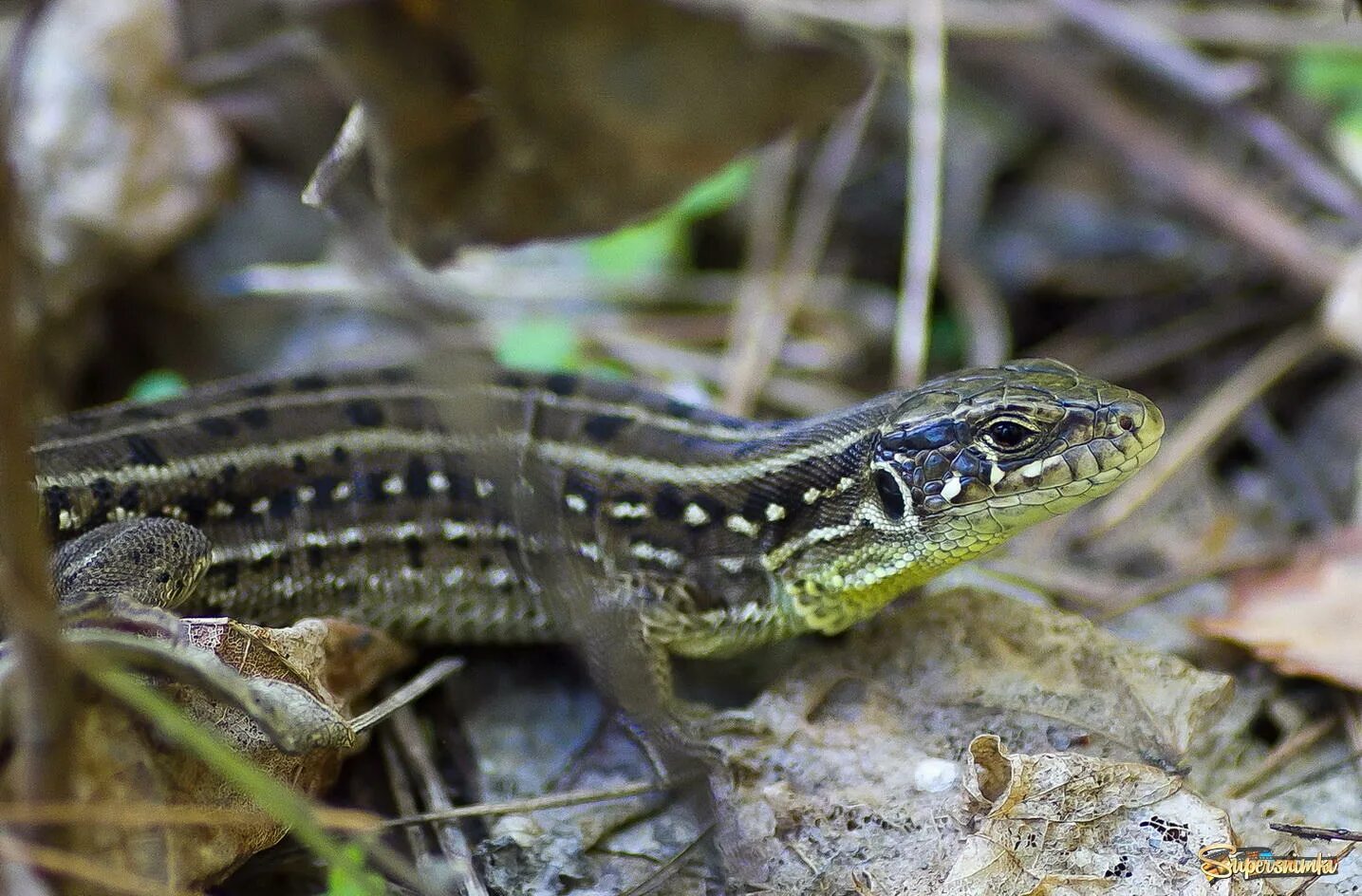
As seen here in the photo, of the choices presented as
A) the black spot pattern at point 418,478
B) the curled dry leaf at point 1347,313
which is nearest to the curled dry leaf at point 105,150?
the black spot pattern at point 418,478

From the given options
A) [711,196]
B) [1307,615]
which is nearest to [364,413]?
[711,196]

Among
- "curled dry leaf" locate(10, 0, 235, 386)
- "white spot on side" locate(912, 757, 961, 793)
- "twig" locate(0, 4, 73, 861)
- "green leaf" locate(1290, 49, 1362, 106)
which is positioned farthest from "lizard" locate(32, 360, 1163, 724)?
"green leaf" locate(1290, 49, 1362, 106)

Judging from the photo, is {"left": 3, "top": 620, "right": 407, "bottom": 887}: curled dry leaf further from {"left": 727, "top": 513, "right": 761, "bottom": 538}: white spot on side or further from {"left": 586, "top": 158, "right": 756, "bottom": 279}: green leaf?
{"left": 586, "top": 158, "right": 756, "bottom": 279}: green leaf

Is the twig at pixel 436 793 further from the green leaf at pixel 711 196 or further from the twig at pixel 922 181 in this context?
the green leaf at pixel 711 196

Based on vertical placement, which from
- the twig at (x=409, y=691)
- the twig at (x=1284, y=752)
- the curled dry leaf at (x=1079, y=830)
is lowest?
the twig at (x=1284, y=752)

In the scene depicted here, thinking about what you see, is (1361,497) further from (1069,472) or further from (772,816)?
(772,816)

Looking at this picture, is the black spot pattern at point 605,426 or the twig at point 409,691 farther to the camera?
the black spot pattern at point 605,426
